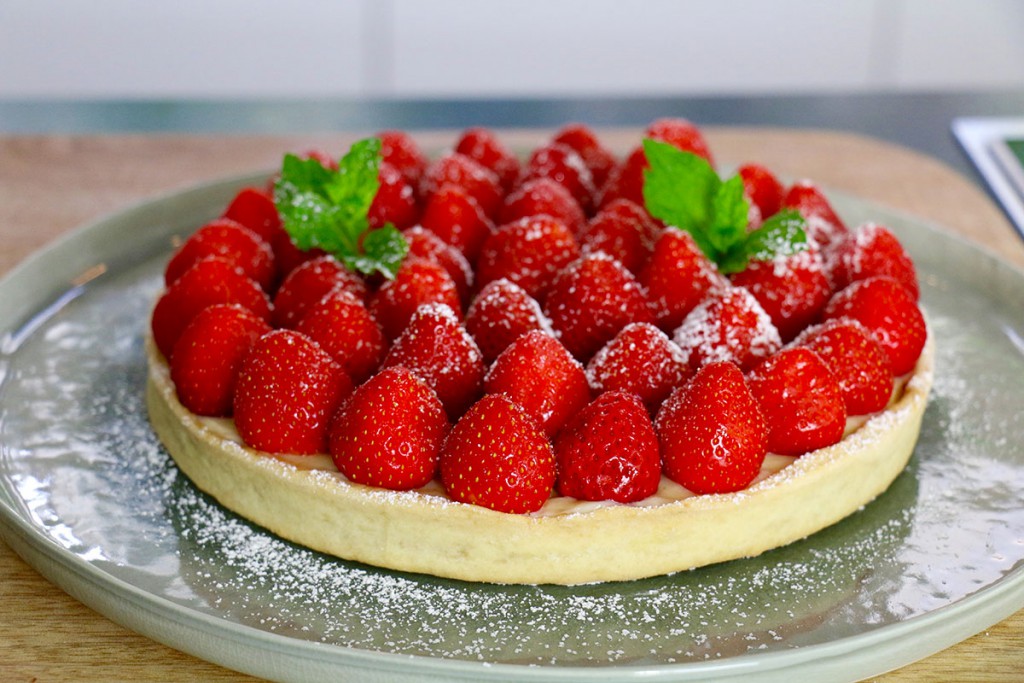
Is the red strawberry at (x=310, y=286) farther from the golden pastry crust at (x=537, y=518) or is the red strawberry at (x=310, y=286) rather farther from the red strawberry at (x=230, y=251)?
the golden pastry crust at (x=537, y=518)

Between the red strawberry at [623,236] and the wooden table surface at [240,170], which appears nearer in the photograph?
the red strawberry at [623,236]

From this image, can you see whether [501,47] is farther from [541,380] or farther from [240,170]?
[541,380]

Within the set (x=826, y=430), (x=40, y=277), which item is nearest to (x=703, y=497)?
(x=826, y=430)

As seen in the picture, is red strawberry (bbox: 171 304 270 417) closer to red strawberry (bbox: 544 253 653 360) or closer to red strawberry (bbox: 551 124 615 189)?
red strawberry (bbox: 544 253 653 360)

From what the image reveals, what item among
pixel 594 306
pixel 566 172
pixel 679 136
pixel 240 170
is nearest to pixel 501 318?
pixel 594 306

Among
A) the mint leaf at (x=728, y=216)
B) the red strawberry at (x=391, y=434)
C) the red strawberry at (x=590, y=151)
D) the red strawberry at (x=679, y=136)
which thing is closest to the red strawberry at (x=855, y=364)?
the mint leaf at (x=728, y=216)

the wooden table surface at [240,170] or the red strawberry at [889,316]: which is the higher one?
the red strawberry at [889,316]

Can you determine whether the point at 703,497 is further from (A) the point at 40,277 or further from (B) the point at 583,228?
(A) the point at 40,277
